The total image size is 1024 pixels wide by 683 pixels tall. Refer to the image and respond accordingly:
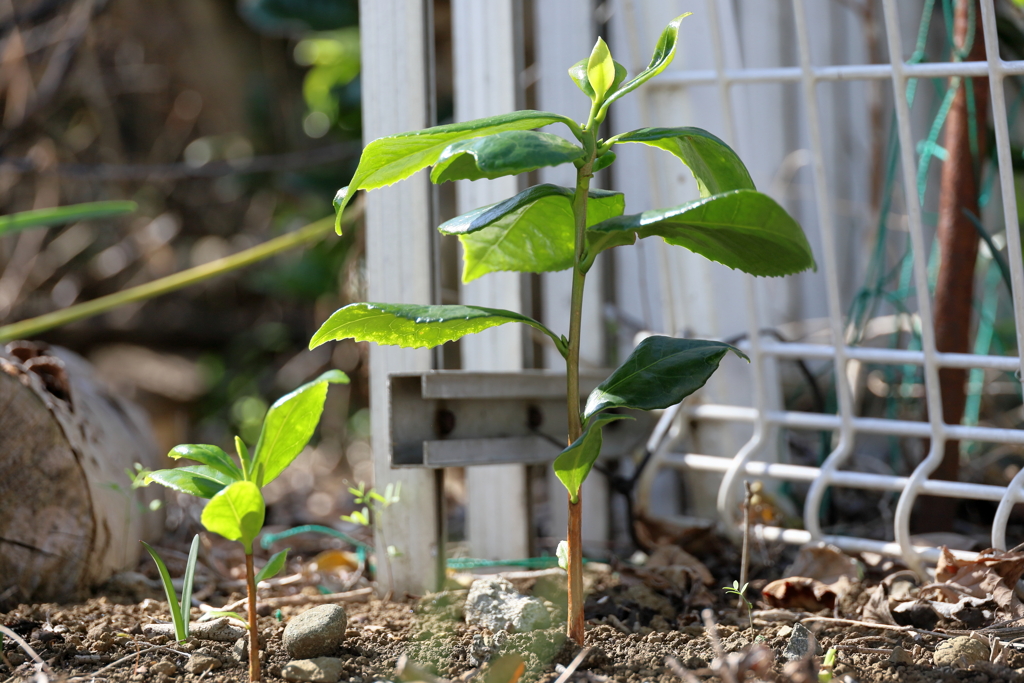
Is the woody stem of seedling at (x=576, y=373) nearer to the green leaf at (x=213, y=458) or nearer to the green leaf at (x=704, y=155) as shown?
the green leaf at (x=704, y=155)

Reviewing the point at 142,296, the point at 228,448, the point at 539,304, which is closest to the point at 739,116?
the point at 539,304

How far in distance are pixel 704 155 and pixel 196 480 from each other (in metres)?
0.64

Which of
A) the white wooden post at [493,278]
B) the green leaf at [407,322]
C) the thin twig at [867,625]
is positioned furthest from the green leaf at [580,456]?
the white wooden post at [493,278]

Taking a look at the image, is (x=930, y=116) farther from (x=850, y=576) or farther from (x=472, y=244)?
(x=472, y=244)

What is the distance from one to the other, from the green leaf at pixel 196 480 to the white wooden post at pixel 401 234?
43 centimetres

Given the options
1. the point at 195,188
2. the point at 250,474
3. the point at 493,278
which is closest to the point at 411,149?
the point at 250,474

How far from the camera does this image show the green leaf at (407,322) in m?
0.85

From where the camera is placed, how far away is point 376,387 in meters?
1.37

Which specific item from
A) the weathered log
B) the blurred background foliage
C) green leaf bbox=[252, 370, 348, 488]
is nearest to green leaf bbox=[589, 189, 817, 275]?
green leaf bbox=[252, 370, 348, 488]

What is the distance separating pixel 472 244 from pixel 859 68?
0.68 meters

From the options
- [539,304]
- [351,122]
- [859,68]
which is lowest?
[539,304]

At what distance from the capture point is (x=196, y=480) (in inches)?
35.0

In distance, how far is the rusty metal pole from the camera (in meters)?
1.43

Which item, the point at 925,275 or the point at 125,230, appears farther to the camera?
the point at 125,230
